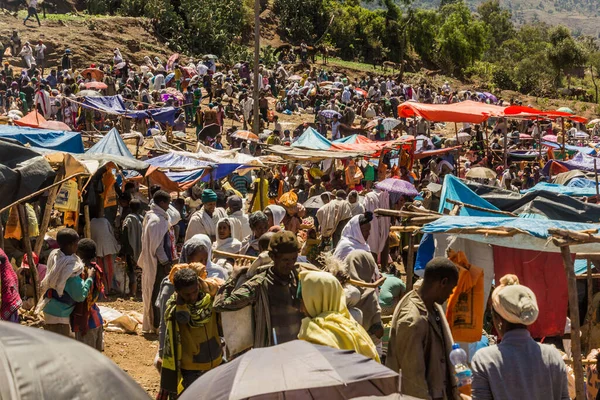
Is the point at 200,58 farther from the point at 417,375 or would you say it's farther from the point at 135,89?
the point at 417,375

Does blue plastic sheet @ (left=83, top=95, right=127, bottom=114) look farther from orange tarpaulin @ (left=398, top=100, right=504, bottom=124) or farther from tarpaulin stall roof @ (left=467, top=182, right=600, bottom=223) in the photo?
tarpaulin stall roof @ (left=467, top=182, right=600, bottom=223)

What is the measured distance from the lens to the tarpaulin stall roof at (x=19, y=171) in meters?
7.67

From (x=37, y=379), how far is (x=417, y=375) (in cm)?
236

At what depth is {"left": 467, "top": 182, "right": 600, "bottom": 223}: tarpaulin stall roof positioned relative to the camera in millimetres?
8555

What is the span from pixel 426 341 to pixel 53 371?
233cm

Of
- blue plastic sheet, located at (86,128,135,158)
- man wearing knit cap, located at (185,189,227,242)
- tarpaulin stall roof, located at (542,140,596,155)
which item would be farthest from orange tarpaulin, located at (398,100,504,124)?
man wearing knit cap, located at (185,189,227,242)

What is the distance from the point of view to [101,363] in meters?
2.72

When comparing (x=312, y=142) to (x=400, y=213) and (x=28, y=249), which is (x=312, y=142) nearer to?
(x=28, y=249)

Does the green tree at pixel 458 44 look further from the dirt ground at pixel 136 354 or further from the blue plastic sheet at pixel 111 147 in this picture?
the dirt ground at pixel 136 354

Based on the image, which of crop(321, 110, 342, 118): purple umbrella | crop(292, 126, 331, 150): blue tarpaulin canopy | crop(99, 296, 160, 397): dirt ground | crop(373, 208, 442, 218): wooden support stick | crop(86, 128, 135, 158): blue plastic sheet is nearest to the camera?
crop(373, 208, 442, 218): wooden support stick

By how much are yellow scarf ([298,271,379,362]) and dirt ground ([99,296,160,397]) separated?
3154mm

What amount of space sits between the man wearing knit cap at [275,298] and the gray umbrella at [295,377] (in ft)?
4.30

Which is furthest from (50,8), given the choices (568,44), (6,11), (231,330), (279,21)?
(231,330)

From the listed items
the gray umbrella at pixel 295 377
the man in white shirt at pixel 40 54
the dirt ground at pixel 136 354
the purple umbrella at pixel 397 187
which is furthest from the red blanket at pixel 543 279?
the man in white shirt at pixel 40 54
